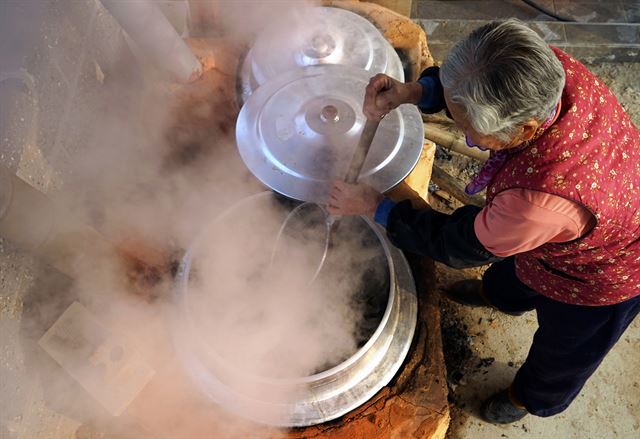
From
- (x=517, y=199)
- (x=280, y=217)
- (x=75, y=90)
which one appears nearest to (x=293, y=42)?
(x=280, y=217)

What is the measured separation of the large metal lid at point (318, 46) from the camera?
2455 mm

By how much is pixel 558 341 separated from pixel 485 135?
4.16ft

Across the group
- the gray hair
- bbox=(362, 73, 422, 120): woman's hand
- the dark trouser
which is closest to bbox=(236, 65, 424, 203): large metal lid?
bbox=(362, 73, 422, 120): woman's hand

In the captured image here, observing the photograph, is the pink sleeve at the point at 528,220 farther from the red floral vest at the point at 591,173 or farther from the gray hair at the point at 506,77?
the gray hair at the point at 506,77

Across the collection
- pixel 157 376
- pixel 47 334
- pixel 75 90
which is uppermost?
pixel 75 90

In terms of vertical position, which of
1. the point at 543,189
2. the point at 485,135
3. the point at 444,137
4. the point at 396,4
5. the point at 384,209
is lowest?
the point at 444,137

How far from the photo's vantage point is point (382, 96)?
1820mm

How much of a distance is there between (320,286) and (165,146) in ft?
3.83

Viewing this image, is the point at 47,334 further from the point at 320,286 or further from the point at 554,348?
the point at 554,348

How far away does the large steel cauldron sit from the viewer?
78.7 inches

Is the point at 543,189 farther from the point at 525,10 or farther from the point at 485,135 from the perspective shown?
the point at 525,10

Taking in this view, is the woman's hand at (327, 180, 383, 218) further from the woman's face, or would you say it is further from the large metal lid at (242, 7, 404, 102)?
the large metal lid at (242, 7, 404, 102)

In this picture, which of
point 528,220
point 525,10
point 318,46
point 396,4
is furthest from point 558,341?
point 525,10

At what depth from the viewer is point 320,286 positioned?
242 centimetres
